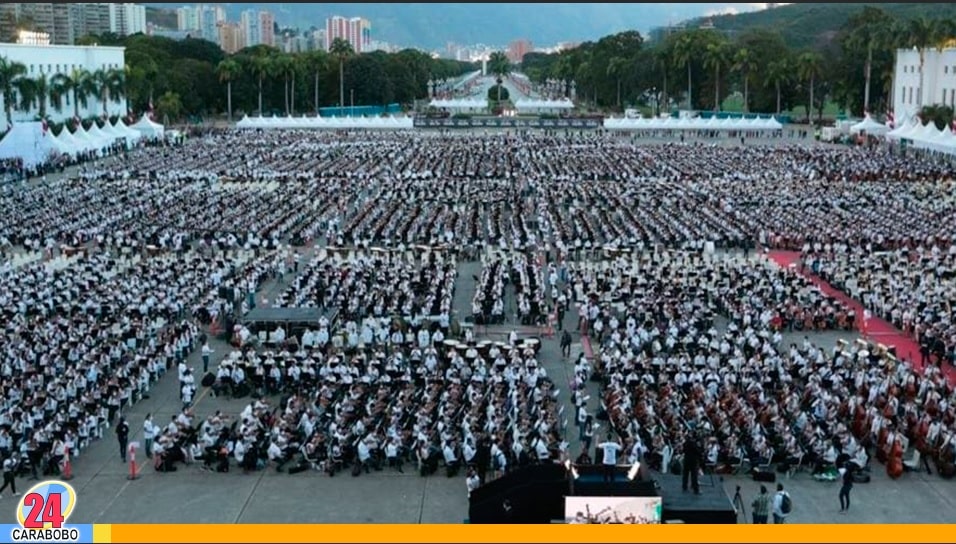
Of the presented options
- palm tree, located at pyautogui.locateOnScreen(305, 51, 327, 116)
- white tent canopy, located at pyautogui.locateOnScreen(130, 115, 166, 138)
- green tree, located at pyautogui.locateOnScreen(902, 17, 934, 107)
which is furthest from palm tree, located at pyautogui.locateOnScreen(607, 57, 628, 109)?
white tent canopy, located at pyautogui.locateOnScreen(130, 115, 166, 138)

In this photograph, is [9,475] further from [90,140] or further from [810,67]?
[810,67]

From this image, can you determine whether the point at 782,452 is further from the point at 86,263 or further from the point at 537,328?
the point at 86,263

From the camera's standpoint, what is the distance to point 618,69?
455 feet

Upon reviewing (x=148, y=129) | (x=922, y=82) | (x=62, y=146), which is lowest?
(x=62, y=146)

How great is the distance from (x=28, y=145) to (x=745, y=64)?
242 ft

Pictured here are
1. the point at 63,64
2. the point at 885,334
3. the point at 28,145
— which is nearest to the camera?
the point at 885,334

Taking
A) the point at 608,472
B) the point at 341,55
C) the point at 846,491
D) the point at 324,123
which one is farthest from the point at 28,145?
the point at 341,55

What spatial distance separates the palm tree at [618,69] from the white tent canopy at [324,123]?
154ft

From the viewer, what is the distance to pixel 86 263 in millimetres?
33312

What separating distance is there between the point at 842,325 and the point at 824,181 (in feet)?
98.2

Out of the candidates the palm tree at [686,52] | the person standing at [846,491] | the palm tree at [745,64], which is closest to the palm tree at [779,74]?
the palm tree at [745,64]

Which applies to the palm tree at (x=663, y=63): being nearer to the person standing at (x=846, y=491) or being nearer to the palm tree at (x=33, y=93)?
the palm tree at (x=33, y=93)

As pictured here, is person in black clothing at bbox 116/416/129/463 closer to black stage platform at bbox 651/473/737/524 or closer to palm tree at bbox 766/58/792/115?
black stage platform at bbox 651/473/737/524

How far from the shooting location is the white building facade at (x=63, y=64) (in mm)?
84188
